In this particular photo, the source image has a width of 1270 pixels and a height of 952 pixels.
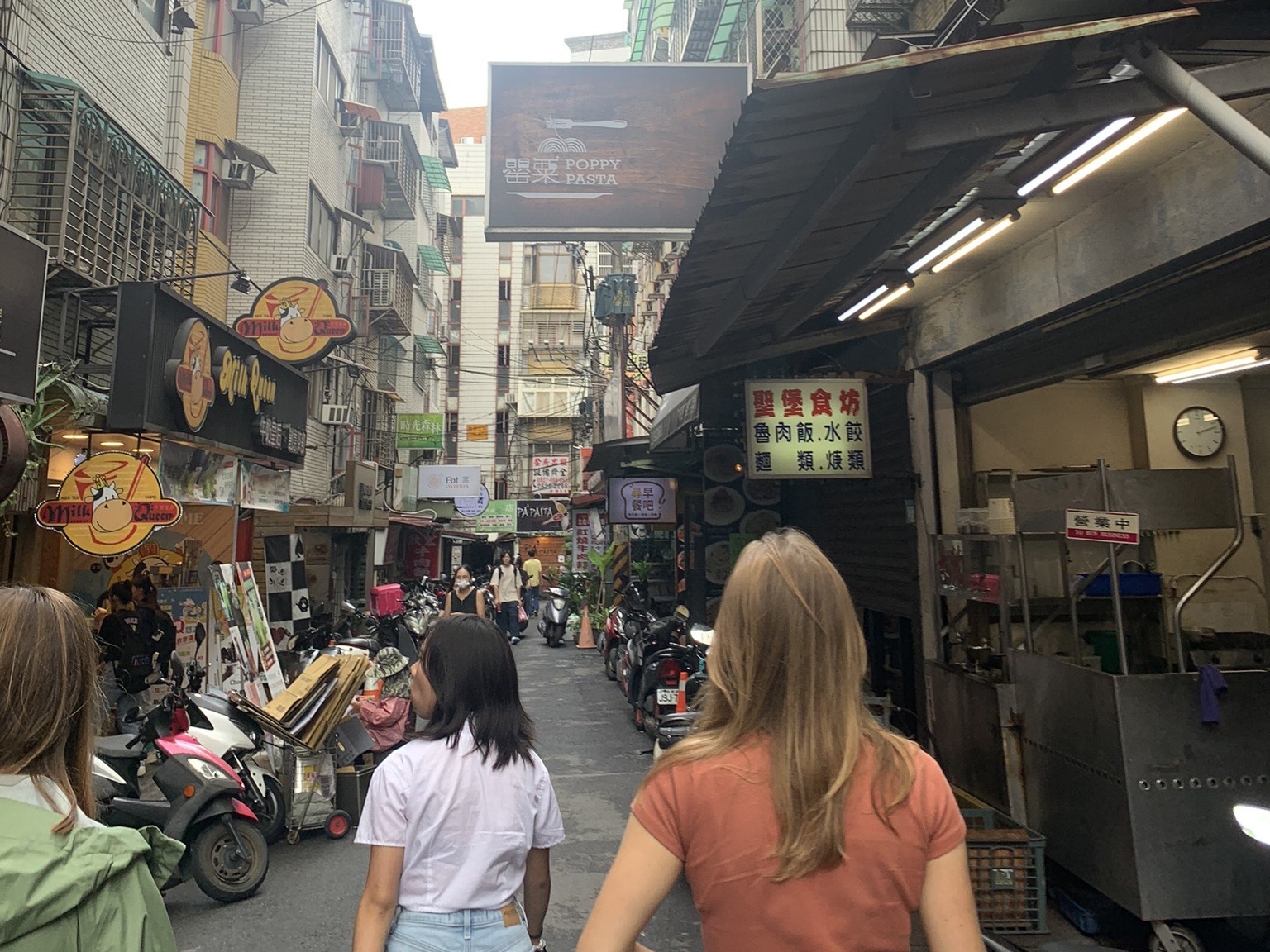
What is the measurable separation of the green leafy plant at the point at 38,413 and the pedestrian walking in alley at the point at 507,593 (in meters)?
11.4

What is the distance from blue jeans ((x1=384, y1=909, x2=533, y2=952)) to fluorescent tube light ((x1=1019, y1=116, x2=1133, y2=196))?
389 cm

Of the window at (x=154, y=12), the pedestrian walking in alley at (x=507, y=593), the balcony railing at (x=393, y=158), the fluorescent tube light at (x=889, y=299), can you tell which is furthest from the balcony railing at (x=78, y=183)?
the balcony railing at (x=393, y=158)

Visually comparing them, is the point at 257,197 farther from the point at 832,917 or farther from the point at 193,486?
the point at 832,917

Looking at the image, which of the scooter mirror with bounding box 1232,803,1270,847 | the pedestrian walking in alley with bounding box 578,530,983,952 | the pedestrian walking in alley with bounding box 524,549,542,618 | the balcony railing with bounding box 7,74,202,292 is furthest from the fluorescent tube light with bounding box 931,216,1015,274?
the pedestrian walking in alley with bounding box 524,549,542,618

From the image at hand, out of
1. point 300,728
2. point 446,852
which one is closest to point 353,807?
point 300,728

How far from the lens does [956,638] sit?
709cm

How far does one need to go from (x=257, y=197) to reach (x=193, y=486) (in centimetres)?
1050

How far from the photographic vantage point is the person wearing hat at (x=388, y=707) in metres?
7.17

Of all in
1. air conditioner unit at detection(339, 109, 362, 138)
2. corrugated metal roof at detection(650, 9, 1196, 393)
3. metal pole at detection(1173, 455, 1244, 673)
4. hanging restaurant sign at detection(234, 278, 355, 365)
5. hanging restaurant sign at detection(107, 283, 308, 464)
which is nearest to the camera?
corrugated metal roof at detection(650, 9, 1196, 393)

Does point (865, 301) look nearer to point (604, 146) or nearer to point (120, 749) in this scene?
point (604, 146)

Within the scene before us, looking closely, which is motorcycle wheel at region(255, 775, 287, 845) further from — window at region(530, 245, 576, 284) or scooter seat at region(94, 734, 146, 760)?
window at region(530, 245, 576, 284)

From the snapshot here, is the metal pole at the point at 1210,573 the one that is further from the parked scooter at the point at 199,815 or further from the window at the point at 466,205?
the window at the point at 466,205

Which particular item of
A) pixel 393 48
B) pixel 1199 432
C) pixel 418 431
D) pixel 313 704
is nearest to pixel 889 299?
pixel 1199 432

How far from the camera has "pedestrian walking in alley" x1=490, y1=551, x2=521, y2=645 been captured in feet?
59.5
